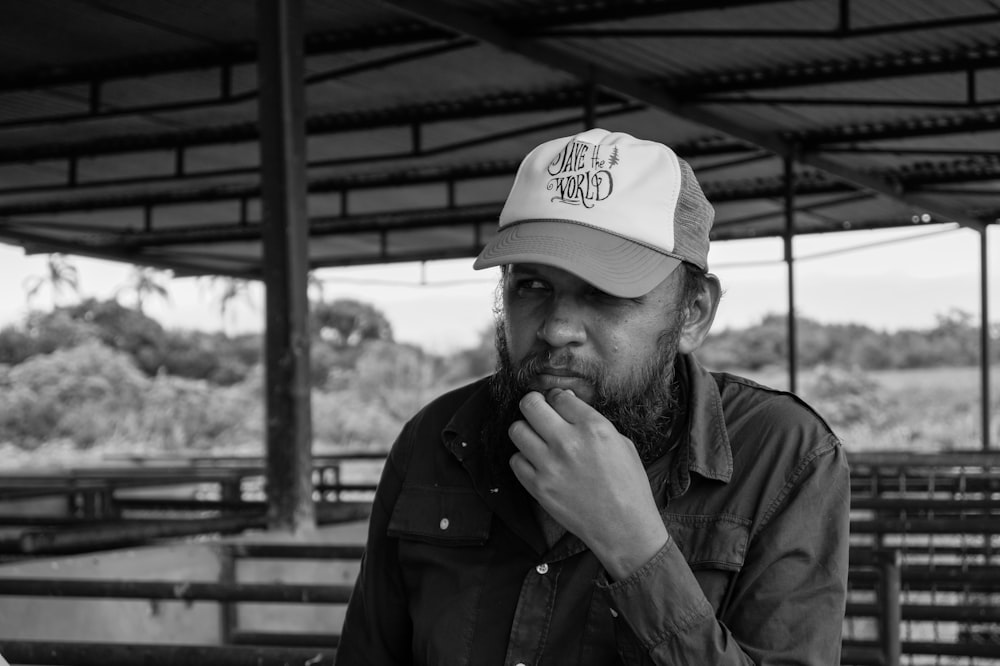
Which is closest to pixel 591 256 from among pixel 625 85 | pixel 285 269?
pixel 285 269

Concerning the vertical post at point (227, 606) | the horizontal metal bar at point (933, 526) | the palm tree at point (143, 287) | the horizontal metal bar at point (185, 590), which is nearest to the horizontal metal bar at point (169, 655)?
the horizontal metal bar at point (185, 590)

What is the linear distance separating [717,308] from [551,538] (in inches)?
13.6

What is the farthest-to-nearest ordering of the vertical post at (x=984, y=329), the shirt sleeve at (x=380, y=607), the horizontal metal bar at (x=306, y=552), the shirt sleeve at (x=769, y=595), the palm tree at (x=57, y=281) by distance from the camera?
the palm tree at (x=57, y=281), the vertical post at (x=984, y=329), the horizontal metal bar at (x=306, y=552), the shirt sleeve at (x=380, y=607), the shirt sleeve at (x=769, y=595)

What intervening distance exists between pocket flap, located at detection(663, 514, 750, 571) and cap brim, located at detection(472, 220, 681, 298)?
250mm

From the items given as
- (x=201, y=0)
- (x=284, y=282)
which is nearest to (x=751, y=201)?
(x=201, y=0)

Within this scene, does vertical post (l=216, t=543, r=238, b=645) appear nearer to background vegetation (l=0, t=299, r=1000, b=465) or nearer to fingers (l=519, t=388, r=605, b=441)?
fingers (l=519, t=388, r=605, b=441)

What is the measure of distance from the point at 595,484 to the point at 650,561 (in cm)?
9

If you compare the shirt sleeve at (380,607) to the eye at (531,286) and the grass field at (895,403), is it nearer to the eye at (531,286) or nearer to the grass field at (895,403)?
the eye at (531,286)

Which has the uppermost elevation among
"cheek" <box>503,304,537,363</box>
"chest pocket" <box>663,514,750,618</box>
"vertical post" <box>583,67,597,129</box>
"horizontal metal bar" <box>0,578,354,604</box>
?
"vertical post" <box>583,67,597,129</box>

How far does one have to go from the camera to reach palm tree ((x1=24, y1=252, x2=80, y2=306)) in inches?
878

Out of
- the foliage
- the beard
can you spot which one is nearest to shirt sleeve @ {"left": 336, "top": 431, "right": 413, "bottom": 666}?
the beard

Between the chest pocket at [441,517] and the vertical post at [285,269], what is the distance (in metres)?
4.10

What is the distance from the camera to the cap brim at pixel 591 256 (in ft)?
4.10

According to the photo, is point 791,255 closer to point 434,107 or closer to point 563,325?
point 434,107
